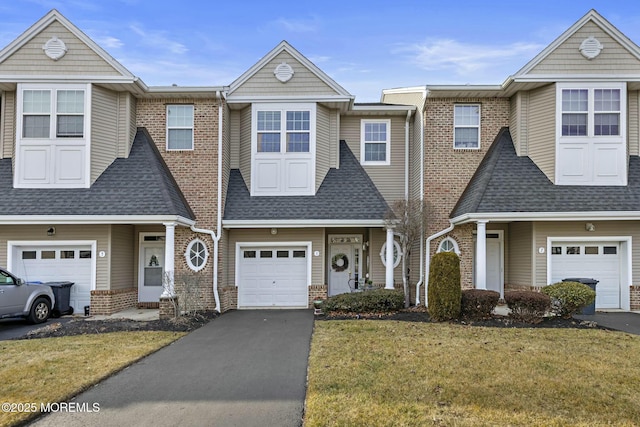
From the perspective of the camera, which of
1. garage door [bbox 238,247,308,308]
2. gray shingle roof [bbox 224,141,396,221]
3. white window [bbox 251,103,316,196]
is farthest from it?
garage door [bbox 238,247,308,308]

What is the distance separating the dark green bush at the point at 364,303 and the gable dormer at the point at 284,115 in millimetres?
3802

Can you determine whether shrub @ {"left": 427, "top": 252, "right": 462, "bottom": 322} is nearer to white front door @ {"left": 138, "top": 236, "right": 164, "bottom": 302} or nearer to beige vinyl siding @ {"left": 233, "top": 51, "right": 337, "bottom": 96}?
beige vinyl siding @ {"left": 233, "top": 51, "right": 337, "bottom": 96}

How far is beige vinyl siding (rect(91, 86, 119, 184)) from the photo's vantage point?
14633 millimetres

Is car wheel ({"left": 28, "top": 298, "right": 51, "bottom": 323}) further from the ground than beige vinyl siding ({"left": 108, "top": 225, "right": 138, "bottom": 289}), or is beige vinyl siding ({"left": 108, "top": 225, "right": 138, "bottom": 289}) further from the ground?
beige vinyl siding ({"left": 108, "top": 225, "right": 138, "bottom": 289})

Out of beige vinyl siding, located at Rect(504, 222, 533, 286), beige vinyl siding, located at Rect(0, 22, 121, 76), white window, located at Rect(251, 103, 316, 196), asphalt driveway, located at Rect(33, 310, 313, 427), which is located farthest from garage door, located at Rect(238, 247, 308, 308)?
beige vinyl siding, located at Rect(0, 22, 121, 76)

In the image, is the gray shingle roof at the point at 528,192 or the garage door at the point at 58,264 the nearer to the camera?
the gray shingle roof at the point at 528,192

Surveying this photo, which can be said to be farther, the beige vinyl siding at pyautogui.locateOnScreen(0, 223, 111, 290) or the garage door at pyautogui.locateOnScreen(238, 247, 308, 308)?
the garage door at pyautogui.locateOnScreen(238, 247, 308, 308)

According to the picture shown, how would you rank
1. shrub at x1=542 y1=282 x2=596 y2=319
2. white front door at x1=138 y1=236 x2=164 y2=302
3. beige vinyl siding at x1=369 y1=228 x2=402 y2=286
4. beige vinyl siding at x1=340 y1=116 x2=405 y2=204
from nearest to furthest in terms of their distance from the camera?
shrub at x1=542 y1=282 x2=596 y2=319
white front door at x1=138 y1=236 x2=164 y2=302
beige vinyl siding at x1=369 y1=228 x2=402 y2=286
beige vinyl siding at x1=340 y1=116 x2=405 y2=204

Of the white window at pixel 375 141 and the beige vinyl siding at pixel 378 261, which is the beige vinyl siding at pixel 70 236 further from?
the white window at pixel 375 141

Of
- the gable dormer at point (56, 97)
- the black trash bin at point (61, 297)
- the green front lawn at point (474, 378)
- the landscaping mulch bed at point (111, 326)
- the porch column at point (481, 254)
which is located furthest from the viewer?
the gable dormer at point (56, 97)

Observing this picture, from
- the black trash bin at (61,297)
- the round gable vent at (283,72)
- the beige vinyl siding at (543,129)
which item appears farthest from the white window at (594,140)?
the black trash bin at (61,297)

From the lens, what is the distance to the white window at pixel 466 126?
16062 millimetres

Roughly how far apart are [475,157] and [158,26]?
1067 cm

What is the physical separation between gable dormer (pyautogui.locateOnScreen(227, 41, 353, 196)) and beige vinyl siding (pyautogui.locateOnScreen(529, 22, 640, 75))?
6185mm
